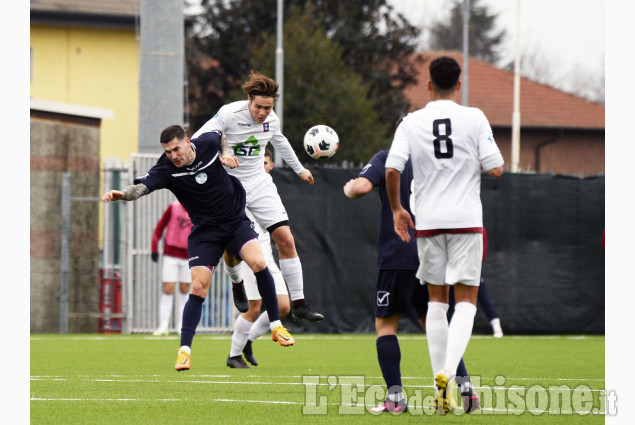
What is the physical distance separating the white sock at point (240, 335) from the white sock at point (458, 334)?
Answer: 429 centimetres

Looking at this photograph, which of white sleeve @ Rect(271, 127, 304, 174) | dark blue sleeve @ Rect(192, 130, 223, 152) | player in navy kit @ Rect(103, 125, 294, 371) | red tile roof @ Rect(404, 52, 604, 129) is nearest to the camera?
player in navy kit @ Rect(103, 125, 294, 371)

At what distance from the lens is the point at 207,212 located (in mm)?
9625

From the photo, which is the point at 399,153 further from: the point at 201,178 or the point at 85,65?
the point at 85,65

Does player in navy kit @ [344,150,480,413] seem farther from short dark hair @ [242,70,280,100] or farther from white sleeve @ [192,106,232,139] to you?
white sleeve @ [192,106,232,139]

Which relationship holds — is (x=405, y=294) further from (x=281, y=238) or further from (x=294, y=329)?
(x=294, y=329)

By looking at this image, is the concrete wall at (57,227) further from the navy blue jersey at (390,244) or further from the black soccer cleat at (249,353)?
the navy blue jersey at (390,244)

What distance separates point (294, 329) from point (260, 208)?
7.30 metres

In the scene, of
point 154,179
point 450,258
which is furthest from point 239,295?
point 450,258

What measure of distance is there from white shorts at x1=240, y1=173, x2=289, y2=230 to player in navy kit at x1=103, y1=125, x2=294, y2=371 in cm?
75

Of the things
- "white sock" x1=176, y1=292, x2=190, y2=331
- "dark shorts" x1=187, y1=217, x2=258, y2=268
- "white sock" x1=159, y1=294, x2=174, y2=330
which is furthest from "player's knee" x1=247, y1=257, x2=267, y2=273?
"white sock" x1=176, y1=292, x2=190, y2=331

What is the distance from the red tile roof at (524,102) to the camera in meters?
48.4

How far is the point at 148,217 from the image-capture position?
17.8 m

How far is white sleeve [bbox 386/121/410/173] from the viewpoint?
6930mm

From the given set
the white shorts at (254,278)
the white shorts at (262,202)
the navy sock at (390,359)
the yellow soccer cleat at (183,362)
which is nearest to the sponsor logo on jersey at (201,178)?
the white shorts at (262,202)
